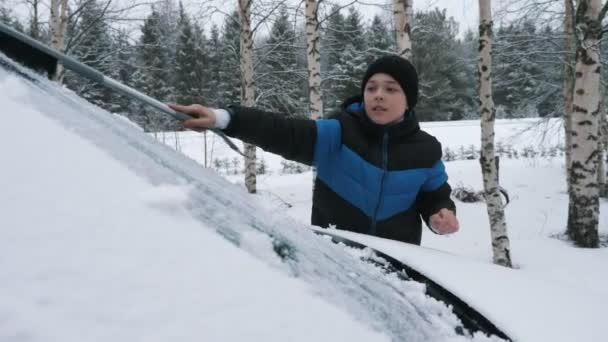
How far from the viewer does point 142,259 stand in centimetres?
52

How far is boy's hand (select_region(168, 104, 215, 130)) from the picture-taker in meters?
1.21

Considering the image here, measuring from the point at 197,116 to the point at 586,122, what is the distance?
216 inches

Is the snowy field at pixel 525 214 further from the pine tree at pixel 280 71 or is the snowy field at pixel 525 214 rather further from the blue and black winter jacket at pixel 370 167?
the pine tree at pixel 280 71

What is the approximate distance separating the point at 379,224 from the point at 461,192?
28.9 ft

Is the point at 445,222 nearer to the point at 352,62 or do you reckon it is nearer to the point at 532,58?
the point at 532,58

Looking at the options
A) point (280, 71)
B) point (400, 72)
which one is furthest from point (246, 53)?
point (400, 72)

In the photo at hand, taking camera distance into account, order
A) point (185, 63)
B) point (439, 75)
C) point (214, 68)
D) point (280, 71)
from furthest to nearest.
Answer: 1. point (439, 75)
2. point (214, 68)
3. point (185, 63)
4. point (280, 71)

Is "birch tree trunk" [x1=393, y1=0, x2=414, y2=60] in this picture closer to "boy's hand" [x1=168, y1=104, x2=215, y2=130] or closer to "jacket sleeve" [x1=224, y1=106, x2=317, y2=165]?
"jacket sleeve" [x1=224, y1=106, x2=317, y2=165]

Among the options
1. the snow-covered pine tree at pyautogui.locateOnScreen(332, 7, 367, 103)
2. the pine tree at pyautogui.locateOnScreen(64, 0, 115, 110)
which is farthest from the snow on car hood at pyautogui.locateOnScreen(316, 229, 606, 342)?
the snow-covered pine tree at pyautogui.locateOnScreen(332, 7, 367, 103)

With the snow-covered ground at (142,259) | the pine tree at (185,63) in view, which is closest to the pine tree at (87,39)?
A: the snow-covered ground at (142,259)

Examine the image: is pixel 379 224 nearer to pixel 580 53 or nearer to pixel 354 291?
pixel 354 291

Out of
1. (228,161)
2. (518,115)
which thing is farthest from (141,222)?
(518,115)

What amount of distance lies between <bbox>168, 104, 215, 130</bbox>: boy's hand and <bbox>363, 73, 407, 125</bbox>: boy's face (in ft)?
2.23

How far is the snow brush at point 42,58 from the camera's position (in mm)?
928
